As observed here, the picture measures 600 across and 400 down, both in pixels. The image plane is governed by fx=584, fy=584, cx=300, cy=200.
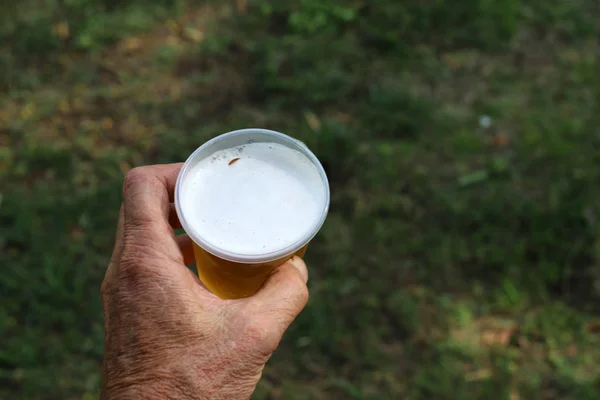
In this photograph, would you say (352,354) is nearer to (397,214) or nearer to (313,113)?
(397,214)

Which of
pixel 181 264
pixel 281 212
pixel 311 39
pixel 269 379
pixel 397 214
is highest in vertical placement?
pixel 281 212

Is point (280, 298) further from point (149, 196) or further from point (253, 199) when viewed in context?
point (149, 196)

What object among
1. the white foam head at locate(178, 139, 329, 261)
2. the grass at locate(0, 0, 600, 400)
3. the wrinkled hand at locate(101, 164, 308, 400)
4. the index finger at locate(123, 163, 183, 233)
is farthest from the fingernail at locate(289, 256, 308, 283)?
the grass at locate(0, 0, 600, 400)

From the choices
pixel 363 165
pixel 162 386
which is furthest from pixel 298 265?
pixel 363 165

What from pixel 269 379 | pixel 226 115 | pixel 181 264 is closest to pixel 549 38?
pixel 226 115

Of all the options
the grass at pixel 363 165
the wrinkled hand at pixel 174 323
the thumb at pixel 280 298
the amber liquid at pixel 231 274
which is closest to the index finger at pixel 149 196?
the wrinkled hand at pixel 174 323

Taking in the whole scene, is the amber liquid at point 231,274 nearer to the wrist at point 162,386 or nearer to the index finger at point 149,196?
the index finger at point 149,196
